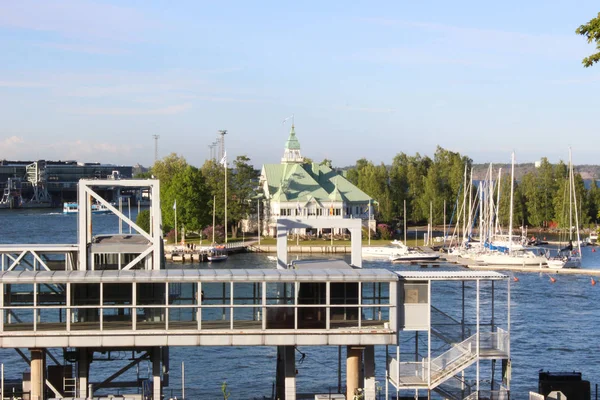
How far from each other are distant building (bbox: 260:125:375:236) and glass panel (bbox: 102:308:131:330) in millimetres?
109219

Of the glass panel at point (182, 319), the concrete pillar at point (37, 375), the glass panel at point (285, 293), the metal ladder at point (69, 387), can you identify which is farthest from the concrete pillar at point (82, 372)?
the glass panel at point (285, 293)

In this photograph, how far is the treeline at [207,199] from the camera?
Answer: 14688 centimetres

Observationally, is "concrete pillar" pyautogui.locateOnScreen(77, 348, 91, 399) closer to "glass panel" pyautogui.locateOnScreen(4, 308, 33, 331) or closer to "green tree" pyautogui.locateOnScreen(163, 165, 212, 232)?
"glass panel" pyautogui.locateOnScreen(4, 308, 33, 331)

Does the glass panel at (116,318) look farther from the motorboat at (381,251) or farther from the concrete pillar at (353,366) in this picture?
the motorboat at (381,251)

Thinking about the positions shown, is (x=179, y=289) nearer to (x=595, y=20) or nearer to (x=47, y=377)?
(x=47, y=377)

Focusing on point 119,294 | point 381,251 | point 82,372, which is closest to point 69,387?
point 82,372

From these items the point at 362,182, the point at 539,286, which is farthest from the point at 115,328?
the point at 362,182

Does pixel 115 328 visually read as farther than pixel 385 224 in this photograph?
No

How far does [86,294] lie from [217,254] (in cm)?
9300

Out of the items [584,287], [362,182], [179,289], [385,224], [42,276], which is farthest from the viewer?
[362,182]

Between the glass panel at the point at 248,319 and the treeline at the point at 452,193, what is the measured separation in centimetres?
12979

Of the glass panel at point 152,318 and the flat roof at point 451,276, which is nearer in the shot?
the glass panel at point 152,318

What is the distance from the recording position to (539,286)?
100 m

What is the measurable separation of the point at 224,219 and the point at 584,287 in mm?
66553
